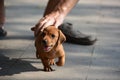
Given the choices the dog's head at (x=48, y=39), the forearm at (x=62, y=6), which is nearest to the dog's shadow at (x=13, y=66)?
the dog's head at (x=48, y=39)

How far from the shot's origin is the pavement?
2.56 meters

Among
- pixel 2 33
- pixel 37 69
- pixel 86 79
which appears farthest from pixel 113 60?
pixel 2 33

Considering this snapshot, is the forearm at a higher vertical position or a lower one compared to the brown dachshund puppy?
higher

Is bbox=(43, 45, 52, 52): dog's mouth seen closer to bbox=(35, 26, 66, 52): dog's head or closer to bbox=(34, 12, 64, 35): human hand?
bbox=(35, 26, 66, 52): dog's head

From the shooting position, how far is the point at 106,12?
3.92 meters

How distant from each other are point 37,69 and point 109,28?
108cm

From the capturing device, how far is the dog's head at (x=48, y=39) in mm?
2283

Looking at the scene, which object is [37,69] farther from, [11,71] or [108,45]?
[108,45]

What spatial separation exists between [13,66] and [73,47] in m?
0.59

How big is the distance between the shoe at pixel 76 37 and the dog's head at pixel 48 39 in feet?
2.34

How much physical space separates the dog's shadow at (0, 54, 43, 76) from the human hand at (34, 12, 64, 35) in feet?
1.24

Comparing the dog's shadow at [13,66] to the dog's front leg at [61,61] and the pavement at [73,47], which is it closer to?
the pavement at [73,47]

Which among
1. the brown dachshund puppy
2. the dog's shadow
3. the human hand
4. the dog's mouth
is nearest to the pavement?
the dog's shadow

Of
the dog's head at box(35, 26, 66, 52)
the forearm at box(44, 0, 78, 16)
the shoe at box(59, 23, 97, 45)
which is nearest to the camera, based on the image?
the dog's head at box(35, 26, 66, 52)
